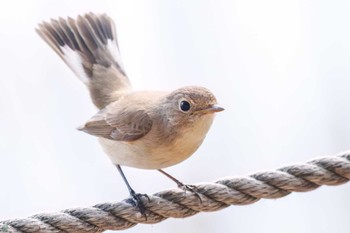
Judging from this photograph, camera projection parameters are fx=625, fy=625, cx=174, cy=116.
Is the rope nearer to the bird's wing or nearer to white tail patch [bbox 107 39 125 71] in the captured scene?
the bird's wing

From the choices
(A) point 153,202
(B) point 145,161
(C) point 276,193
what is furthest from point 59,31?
(C) point 276,193

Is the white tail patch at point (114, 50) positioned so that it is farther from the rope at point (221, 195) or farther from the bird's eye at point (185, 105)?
the rope at point (221, 195)

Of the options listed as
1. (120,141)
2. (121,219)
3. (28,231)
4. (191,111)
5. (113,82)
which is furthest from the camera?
(113,82)

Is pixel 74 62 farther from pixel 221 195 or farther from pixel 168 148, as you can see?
pixel 221 195

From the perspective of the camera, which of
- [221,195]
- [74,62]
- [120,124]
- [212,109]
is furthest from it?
[74,62]

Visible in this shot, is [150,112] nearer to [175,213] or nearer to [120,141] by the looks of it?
[120,141]

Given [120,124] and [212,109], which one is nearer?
[212,109]

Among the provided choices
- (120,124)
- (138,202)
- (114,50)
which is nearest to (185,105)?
(120,124)
